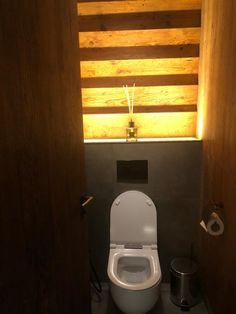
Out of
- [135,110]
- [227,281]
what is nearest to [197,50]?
[135,110]

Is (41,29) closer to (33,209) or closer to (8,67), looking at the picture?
(8,67)

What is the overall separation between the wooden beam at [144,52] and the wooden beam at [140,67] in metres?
0.03

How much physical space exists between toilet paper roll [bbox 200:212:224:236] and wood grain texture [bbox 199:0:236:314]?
0.11ft

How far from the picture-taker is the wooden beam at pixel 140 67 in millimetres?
2088

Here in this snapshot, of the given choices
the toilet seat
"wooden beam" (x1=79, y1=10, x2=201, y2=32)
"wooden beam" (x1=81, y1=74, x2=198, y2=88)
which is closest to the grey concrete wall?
the toilet seat

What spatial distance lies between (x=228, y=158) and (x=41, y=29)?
1189 millimetres

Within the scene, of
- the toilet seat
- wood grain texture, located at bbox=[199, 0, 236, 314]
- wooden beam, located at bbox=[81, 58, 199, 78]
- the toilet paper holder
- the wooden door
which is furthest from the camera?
wooden beam, located at bbox=[81, 58, 199, 78]

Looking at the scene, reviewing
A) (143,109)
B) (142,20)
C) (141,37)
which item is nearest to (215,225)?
(143,109)

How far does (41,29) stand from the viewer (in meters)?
0.90

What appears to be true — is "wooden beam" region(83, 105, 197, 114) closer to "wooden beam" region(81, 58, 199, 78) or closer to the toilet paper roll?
"wooden beam" region(81, 58, 199, 78)

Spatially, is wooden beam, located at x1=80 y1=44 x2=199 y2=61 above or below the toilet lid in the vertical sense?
above

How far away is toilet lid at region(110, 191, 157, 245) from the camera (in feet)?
6.69

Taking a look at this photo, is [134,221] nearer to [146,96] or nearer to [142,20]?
[146,96]

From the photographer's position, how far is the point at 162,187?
2.11 meters
